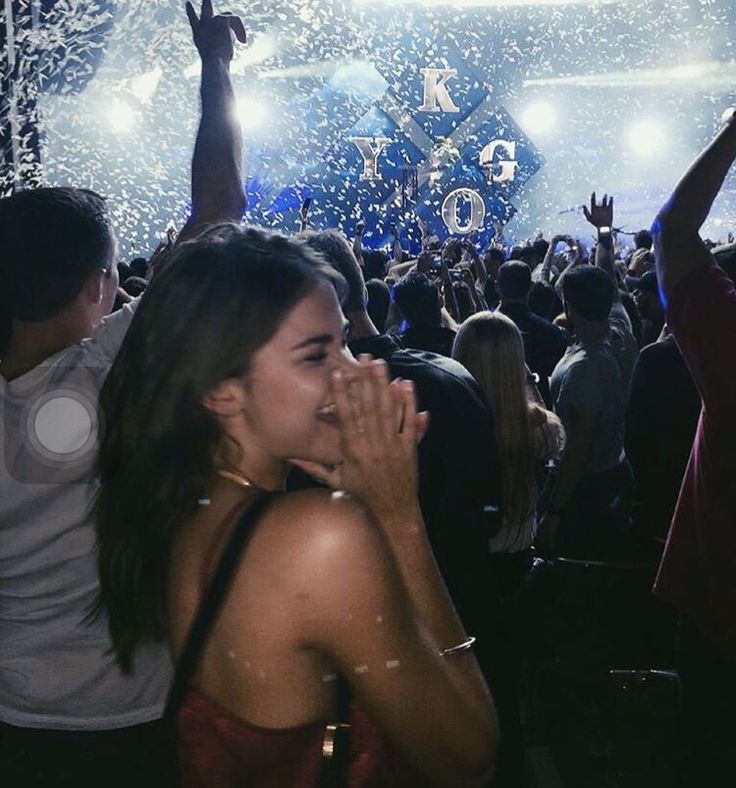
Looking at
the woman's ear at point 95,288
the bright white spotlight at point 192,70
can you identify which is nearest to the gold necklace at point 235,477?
the woman's ear at point 95,288

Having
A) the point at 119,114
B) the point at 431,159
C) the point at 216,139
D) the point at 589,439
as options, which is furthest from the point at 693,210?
the point at 431,159

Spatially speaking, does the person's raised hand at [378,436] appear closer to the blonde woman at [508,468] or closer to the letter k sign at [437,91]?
the blonde woman at [508,468]

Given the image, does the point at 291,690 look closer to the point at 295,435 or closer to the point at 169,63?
the point at 295,435

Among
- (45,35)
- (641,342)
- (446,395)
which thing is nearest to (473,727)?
(446,395)

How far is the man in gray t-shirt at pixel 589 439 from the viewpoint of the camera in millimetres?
3789

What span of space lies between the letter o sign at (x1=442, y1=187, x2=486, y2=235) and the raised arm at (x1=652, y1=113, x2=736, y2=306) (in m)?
16.2

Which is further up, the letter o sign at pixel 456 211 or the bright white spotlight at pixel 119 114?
the bright white spotlight at pixel 119 114

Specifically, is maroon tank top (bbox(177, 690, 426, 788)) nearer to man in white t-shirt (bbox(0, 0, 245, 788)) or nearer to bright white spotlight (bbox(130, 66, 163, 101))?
man in white t-shirt (bbox(0, 0, 245, 788))

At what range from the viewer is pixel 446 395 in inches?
104

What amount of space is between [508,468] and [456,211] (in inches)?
620

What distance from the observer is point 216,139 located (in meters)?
2.14

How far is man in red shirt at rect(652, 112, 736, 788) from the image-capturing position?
6.40 ft

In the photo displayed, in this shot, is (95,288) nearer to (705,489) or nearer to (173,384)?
(173,384)

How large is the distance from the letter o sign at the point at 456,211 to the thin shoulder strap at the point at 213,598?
17.2m
